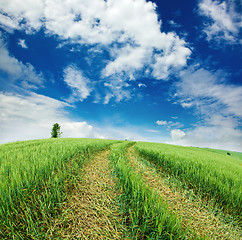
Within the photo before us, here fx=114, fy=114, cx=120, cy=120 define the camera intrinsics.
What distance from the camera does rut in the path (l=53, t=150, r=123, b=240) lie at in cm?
205

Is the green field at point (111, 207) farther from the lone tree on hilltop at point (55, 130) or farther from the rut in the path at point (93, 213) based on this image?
the lone tree on hilltop at point (55, 130)

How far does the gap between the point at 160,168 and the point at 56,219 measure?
5352 mm

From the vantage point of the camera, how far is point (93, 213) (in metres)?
2.54

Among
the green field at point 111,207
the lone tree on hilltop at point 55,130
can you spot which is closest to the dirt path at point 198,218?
the green field at point 111,207

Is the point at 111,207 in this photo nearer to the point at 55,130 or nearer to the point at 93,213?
the point at 93,213

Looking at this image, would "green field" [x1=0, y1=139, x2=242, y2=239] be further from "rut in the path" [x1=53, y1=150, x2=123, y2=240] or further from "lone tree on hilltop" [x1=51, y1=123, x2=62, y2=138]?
"lone tree on hilltop" [x1=51, y1=123, x2=62, y2=138]

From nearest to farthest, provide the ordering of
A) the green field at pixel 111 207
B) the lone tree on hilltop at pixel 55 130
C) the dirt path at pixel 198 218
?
the green field at pixel 111 207, the dirt path at pixel 198 218, the lone tree on hilltop at pixel 55 130

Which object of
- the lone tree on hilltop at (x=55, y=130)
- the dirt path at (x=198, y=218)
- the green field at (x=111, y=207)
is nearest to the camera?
the green field at (x=111, y=207)

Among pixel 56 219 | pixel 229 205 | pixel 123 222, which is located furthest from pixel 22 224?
pixel 229 205

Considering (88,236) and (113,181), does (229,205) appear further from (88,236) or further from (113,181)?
(88,236)

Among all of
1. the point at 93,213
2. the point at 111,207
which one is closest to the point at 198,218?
the point at 111,207

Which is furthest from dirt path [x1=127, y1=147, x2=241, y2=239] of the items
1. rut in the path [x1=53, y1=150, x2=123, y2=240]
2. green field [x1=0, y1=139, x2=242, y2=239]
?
rut in the path [x1=53, y1=150, x2=123, y2=240]

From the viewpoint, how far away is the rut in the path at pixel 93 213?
6.72 ft

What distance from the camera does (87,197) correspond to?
310cm
